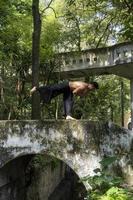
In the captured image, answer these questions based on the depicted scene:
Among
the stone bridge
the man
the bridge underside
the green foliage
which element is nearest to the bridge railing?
the bridge underside

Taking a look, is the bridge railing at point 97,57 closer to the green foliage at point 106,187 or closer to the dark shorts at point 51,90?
the dark shorts at point 51,90

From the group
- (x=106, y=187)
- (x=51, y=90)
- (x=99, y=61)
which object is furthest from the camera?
(x=99, y=61)

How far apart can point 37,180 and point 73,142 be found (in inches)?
148

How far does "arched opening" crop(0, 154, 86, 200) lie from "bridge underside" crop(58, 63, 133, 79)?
11.8 ft

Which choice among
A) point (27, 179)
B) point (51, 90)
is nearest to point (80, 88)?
point (51, 90)

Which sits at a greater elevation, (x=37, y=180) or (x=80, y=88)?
(x=80, y=88)

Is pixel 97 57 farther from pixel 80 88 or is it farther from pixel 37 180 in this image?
pixel 80 88

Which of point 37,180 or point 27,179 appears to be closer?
point 27,179

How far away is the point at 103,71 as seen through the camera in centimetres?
1602

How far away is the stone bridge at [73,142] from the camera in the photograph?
27.1 ft

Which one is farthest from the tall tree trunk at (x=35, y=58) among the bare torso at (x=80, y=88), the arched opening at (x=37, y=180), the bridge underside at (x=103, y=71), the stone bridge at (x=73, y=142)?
the bridge underside at (x=103, y=71)

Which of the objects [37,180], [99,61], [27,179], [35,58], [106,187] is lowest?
[37,180]

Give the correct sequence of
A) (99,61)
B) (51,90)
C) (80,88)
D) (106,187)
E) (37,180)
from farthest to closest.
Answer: (99,61) < (37,180) < (51,90) < (80,88) < (106,187)

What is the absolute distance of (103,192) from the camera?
23.2 ft
